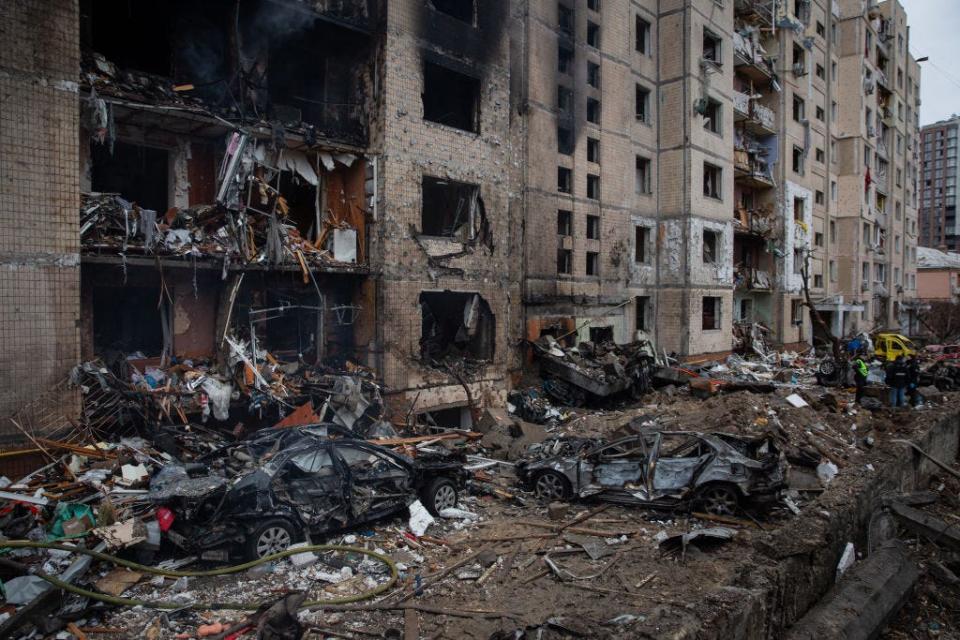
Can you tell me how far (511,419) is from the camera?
1783cm

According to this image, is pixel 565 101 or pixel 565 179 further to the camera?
pixel 565 179

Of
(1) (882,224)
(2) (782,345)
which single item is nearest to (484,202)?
(2) (782,345)

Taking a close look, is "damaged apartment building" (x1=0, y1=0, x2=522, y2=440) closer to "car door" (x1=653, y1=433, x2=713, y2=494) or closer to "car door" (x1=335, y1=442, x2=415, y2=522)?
"car door" (x1=335, y1=442, x2=415, y2=522)

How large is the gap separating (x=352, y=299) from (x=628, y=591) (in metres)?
11.0

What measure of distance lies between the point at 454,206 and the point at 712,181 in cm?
1651

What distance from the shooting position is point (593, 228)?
24.2 metres

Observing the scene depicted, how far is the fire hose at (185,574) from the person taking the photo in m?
7.00

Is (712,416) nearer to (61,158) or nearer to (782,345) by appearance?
(61,158)

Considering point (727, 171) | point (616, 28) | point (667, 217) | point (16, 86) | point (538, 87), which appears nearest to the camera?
point (16, 86)

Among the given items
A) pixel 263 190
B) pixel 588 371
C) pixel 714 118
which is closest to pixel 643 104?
pixel 714 118

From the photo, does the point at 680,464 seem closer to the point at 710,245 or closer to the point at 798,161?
the point at 710,245

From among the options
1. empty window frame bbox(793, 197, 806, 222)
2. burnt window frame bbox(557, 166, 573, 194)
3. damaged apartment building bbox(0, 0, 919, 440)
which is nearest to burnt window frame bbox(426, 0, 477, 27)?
damaged apartment building bbox(0, 0, 919, 440)

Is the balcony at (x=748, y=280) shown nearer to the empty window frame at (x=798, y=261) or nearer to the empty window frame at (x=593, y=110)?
the empty window frame at (x=798, y=261)

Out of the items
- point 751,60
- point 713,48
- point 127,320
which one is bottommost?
point 127,320
